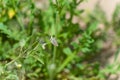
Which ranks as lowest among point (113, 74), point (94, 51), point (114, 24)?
point (113, 74)

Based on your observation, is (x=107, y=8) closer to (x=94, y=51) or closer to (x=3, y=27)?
(x=94, y=51)

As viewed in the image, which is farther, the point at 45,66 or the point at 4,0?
the point at 45,66

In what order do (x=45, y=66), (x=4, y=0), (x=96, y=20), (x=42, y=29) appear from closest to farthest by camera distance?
(x=4, y=0), (x=45, y=66), (x=42, y=29), (x=96, y=20)

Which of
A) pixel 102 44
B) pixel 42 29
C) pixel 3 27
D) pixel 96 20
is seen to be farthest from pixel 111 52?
pixel 3 27

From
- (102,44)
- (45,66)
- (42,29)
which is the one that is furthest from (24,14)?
(102,44)

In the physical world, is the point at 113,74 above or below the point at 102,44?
below

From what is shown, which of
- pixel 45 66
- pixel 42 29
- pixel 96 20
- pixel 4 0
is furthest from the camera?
pixel 96 20
